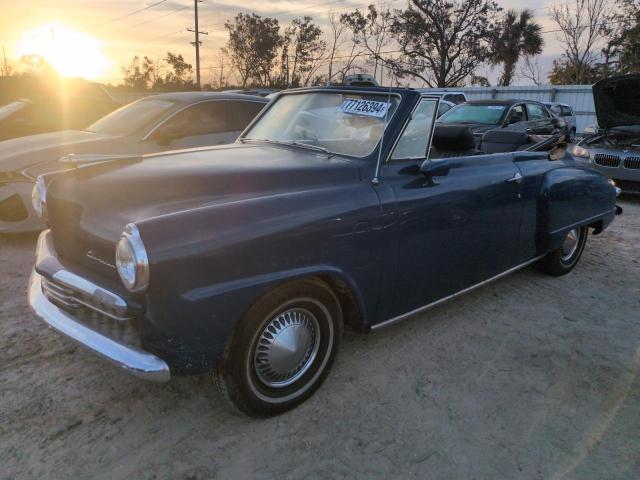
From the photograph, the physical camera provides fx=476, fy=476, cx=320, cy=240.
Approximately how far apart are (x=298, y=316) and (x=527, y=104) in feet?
33.5

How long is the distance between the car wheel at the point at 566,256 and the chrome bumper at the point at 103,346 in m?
3.74

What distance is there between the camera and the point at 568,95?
21.0 m

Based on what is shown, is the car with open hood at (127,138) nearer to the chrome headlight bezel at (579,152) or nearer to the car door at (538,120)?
the chrome headlight bezel at (579,152)

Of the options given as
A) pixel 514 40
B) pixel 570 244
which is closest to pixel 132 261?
pixel 570 244

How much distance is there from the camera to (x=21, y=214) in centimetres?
517

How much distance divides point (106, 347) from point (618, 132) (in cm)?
918

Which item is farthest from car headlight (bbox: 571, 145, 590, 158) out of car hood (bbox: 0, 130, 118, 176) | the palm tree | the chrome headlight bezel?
the palm tree

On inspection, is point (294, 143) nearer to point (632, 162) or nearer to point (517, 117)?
point (632, 162)

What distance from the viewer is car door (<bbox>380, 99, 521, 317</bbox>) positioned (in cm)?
285

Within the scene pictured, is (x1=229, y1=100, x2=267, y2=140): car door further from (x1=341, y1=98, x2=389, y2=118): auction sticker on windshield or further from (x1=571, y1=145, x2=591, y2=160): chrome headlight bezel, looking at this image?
(x1=571, y1=145, x2=591, y2=160): chrome headlight bezel

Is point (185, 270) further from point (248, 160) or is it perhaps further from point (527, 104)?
point (527, 104)

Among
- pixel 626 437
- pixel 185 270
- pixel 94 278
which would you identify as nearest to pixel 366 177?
pixel 185 270

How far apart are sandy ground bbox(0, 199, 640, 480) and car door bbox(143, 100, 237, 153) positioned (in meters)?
2.43

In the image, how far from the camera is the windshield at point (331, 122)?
301cm
